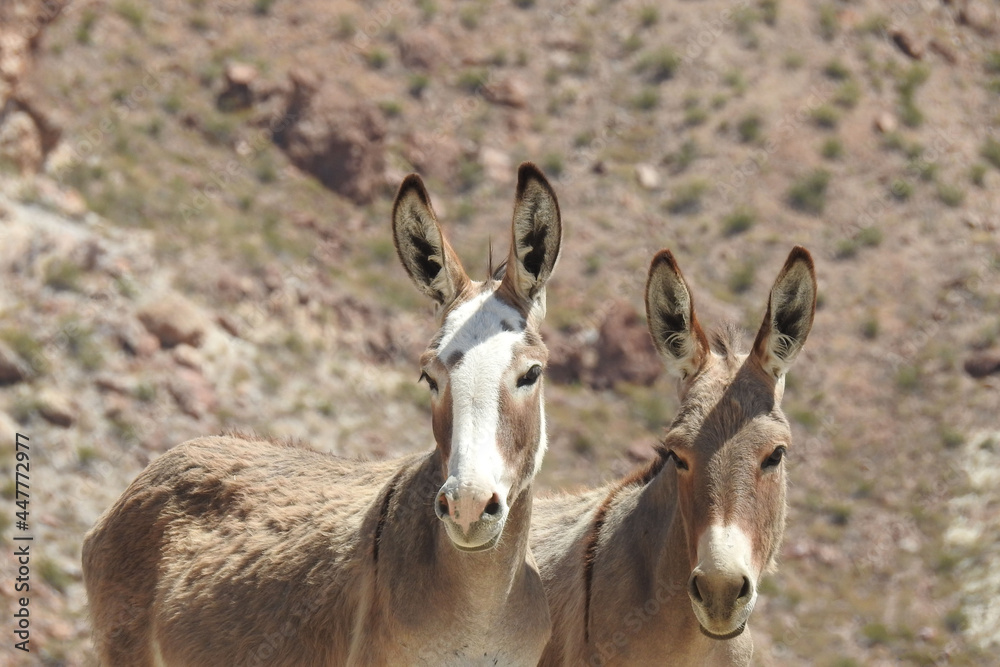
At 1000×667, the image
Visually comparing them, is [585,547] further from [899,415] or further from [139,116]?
[139,116]

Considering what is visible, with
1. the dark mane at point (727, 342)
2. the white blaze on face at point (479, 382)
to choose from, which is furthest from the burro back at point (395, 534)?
the dark mane at point (727, 342)

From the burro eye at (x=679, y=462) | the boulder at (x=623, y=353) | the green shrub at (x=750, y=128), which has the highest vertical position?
the burro eye at (x=679, y=462)

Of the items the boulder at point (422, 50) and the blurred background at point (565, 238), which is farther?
the boulder at point (422, 50)

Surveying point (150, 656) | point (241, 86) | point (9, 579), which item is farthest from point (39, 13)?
point (150, 656)

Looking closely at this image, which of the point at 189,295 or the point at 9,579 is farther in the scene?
the point at 189,295

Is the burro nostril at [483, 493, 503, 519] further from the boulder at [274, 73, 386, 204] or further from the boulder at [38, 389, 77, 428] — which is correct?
the boulder at [274, 73, 386, 204]

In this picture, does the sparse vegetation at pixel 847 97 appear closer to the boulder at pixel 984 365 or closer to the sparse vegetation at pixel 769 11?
the sparse vegetation at pixel 769 11

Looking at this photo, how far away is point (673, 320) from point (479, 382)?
1.78 meters

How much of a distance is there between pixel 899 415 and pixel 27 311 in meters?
13.9

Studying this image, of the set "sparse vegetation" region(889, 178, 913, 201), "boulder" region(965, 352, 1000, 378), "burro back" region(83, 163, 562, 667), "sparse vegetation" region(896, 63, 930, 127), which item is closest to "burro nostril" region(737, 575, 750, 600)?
"burro back" region(83, 163, 562, 667)

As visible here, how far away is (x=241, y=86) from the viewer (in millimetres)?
21812

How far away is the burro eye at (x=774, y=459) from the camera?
5.98m

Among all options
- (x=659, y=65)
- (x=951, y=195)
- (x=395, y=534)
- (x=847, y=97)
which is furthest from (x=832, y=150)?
(x=395, y=534)

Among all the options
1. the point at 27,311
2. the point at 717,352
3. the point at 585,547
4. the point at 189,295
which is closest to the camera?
the point at 717,352
